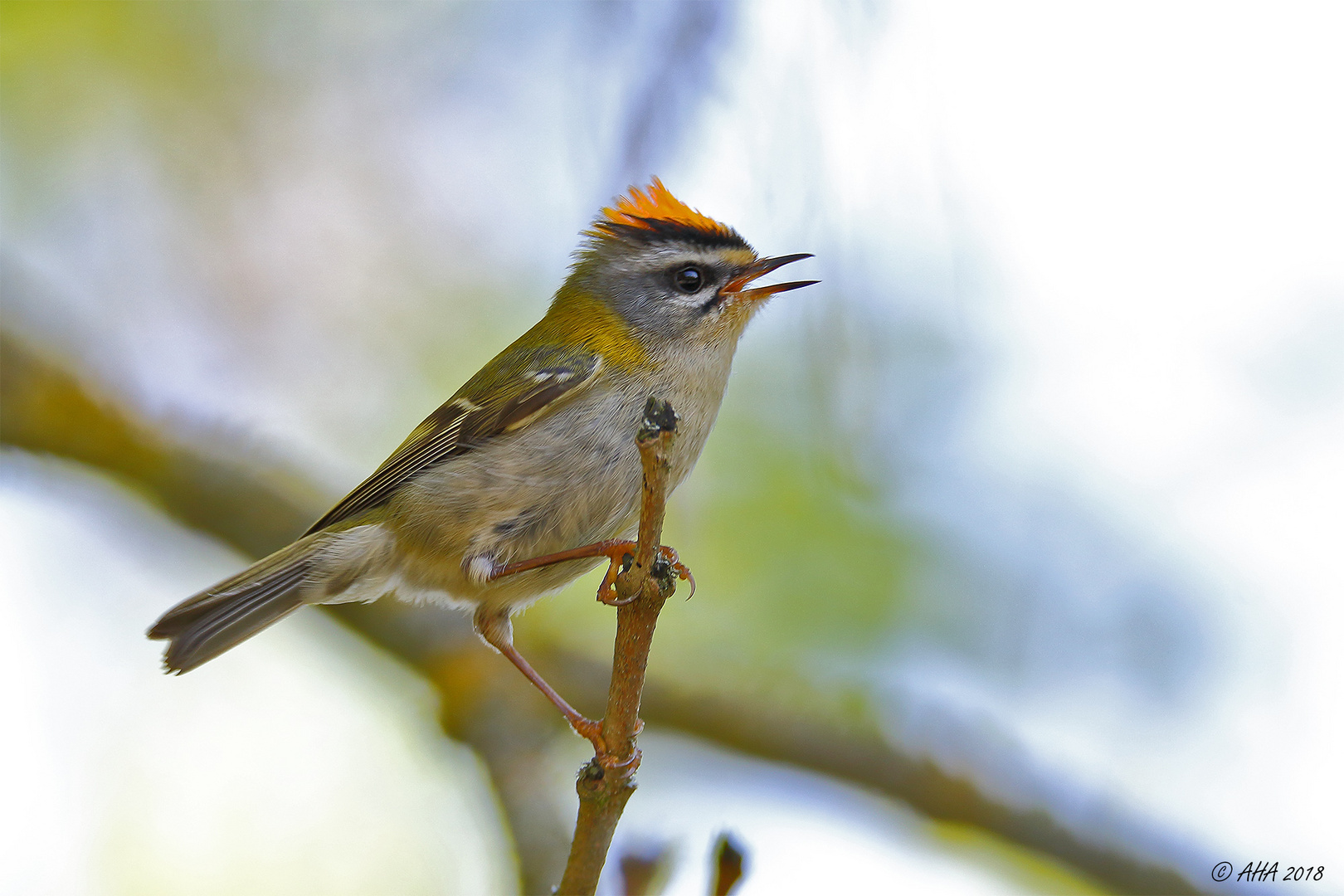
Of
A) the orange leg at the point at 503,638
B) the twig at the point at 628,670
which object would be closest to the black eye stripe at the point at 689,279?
the orange leg at the point at 503,638

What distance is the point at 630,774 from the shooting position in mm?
1747

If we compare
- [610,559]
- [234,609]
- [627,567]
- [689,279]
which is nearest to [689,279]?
[689,279]

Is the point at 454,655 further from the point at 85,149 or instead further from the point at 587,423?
the point at 85,149

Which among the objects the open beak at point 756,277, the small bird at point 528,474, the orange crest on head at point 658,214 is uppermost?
the orange crest on head at point 658,214

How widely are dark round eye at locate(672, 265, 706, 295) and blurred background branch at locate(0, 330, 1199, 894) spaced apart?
48.1 inches

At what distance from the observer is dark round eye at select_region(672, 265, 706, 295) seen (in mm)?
2764

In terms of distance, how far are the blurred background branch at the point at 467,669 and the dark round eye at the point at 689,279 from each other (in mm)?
1221

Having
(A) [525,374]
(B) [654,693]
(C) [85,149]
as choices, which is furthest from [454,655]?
(C) [85,149]

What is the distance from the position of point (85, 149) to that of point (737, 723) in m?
3.28

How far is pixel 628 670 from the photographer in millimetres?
1726

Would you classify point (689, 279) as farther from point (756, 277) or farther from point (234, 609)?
point (234, 609)

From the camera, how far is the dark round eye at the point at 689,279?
276 cm

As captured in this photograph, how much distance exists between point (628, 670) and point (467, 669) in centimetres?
168

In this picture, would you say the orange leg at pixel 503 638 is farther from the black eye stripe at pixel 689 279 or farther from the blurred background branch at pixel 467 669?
the black eye stripe at pixel 689 279
